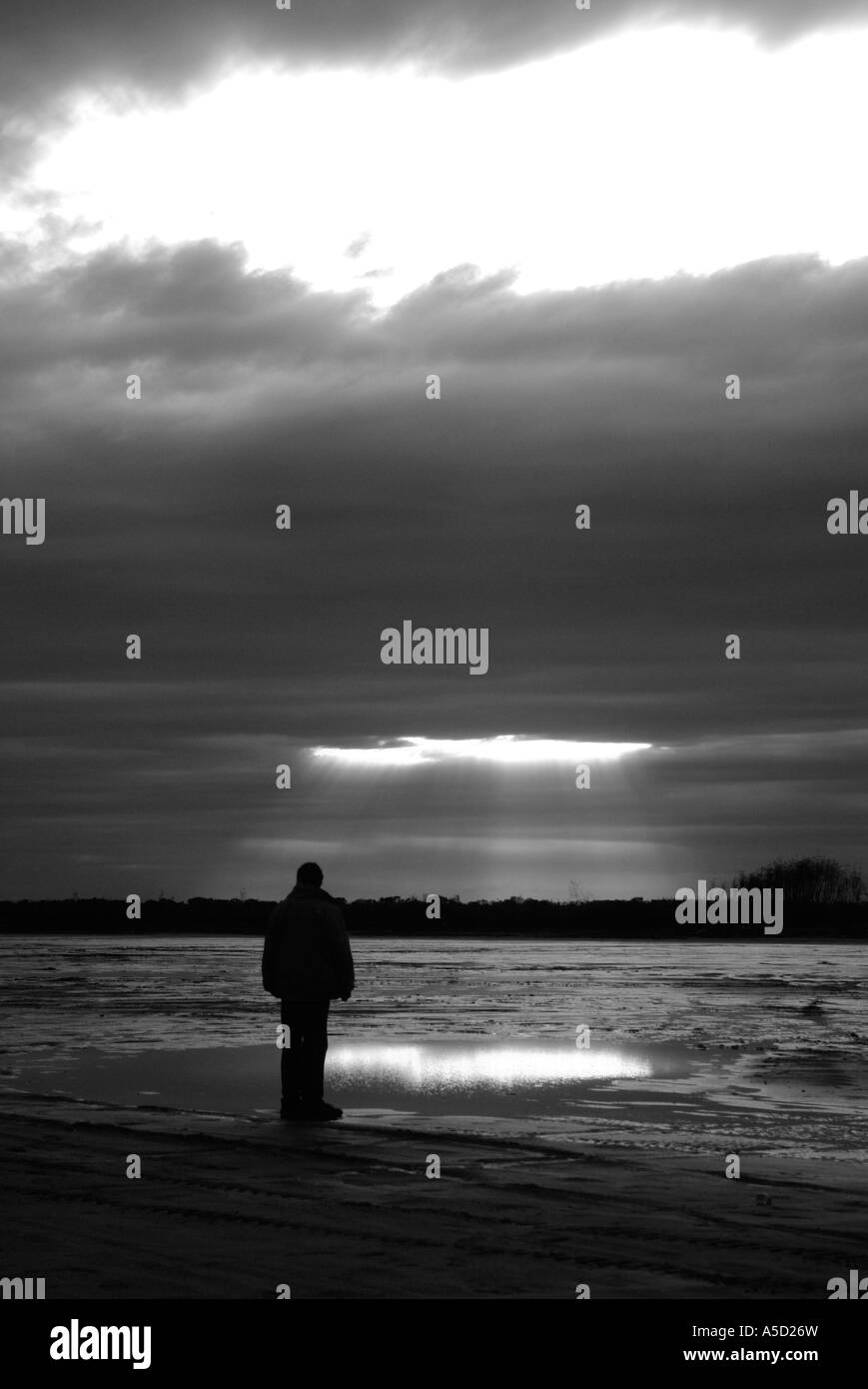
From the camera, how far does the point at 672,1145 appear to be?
38.2 ft

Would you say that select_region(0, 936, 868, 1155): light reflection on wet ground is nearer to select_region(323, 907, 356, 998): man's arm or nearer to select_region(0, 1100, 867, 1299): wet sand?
select_region(323, 907, 356, 998): man's arm

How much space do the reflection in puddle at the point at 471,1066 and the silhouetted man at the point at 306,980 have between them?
2.72 m

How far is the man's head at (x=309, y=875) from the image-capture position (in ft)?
44.9

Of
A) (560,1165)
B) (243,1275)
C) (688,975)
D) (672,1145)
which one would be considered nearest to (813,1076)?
(672,1145)

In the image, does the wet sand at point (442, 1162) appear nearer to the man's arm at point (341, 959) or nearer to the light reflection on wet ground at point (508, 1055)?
the light reflection on wet ground at point (508, 1055)

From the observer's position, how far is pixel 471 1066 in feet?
58.7

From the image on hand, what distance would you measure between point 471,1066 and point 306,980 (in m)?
5.30

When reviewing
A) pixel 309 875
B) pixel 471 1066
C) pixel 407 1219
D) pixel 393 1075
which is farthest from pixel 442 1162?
pixel 471 1066

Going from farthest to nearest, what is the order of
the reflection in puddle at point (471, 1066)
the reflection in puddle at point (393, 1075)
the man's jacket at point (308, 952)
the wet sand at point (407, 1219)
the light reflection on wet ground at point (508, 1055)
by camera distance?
the reflection in puddle at point (471, 1066) < the reflection in puddle at point (393, 1075) < the light reflection on wet ground at point (508, 1055) < the man's jacket at point (308, 952) < the wet sand at point (407, 1219)

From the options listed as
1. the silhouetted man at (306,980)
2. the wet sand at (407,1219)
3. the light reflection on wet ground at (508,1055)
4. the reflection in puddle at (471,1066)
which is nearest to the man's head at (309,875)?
the silhouetted man at (306,980)

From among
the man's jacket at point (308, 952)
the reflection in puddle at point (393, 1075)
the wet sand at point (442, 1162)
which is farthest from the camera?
the reflection in puddle at point (393, 1075)

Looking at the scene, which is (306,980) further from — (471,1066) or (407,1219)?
(471,1066)

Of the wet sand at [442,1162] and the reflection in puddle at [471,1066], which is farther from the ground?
the wet sand at [442,1162]
